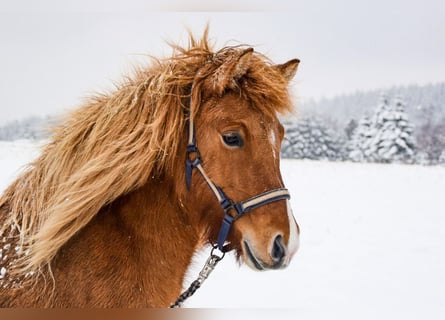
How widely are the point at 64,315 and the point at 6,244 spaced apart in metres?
0.51

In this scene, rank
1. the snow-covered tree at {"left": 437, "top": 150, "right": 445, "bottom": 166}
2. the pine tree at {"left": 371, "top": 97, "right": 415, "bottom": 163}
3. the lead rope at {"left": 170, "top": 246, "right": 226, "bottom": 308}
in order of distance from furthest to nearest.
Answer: the pine tree at {"left": 371, "top": 97, "right": 415, "bottom": 163} < the snow-covered tree at {"left": 437, "top": 150, "right": 445, "bottom": 166} < the lead rope at {"left": 170, "top": 246, "right": 226, "bottom": 308}

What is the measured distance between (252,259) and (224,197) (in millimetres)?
360

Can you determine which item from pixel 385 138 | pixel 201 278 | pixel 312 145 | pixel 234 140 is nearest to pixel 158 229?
pixel 201 278

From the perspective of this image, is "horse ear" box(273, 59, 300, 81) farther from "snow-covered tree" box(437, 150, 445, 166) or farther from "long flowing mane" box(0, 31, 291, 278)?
"snow-covered tree" box(437, 150, 445, 166)

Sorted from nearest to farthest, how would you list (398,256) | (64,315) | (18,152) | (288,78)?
1. (64,315)
2. (288,78)
3. (398,256)
4. (18,152)

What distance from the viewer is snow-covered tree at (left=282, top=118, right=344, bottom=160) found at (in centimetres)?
1811

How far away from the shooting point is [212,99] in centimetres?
238

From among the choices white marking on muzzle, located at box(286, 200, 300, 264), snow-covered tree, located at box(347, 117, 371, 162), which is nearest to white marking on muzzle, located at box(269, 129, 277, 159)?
white marking on muzzle, located at box(286, 200, 300, 264)

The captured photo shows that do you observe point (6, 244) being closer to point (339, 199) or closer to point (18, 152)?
point (339, 199)

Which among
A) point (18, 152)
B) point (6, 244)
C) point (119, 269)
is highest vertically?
point (6, 244)

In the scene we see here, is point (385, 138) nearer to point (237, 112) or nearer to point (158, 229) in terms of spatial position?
point (237, 112)

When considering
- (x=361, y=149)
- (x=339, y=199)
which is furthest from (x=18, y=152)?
(x=361, y=149)

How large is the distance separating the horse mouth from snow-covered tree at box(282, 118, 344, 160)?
15701 millimetres

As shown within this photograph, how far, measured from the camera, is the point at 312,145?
1855 centimetres
